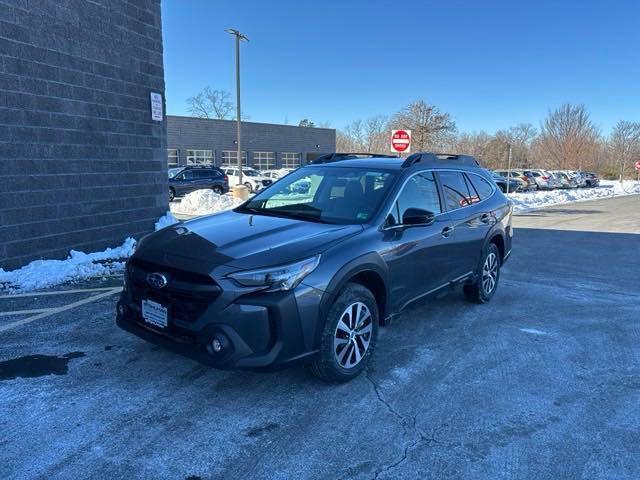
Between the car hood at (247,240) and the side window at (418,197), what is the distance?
20.4 inches

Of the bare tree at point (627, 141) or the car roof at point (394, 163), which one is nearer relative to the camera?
the car roof at point (394, 163)

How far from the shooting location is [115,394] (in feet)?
11.7

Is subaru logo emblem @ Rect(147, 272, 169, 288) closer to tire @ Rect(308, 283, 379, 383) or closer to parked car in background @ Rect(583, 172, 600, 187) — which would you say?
tire @ Rect(308, 283, 379, 383)

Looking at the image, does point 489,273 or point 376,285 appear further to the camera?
point 489,273

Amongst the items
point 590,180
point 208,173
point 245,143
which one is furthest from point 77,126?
point 590,180

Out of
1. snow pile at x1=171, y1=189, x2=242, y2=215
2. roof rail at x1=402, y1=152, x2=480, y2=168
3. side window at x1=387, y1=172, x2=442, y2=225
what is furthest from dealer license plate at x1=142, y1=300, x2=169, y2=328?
snow pile at x1=171, y1=189, x2=242, y2=215

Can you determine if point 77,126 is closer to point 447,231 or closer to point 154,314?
point 154,314

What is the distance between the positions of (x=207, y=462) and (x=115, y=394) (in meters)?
1.13

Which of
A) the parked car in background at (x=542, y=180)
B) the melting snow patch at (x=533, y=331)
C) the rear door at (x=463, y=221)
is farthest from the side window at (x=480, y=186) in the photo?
the parked car in background at (x=542, y=180)

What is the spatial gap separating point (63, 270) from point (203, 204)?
35.0 feet

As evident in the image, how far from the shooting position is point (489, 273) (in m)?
6.16

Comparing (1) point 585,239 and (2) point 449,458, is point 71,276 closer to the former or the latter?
(2) point 449,458

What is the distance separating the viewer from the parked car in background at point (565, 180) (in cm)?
3866

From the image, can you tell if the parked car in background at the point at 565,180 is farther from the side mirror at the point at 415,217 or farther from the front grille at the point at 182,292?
the front grille at the point at 182,292
